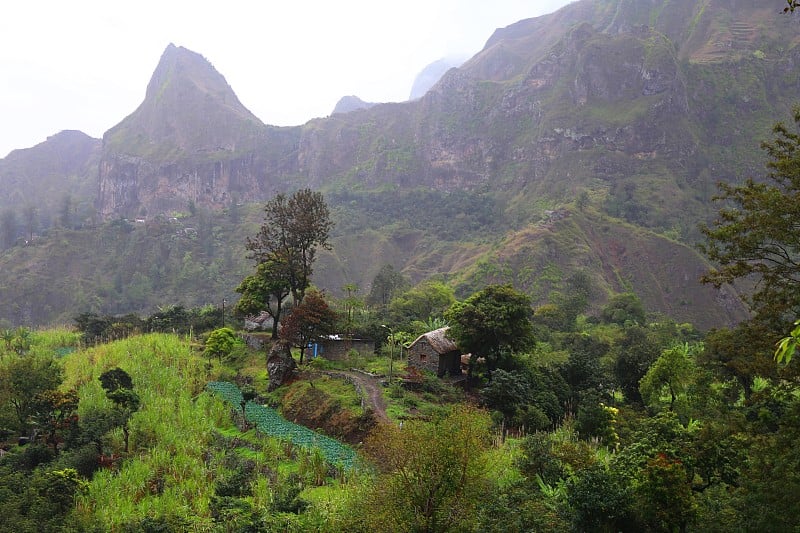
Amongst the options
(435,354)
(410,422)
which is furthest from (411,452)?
(435,354)

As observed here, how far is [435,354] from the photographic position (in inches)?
976

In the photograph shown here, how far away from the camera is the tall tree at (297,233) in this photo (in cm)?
2714

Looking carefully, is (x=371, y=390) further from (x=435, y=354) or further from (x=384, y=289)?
(x=384, y=289)

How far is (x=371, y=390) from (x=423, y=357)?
5.09m

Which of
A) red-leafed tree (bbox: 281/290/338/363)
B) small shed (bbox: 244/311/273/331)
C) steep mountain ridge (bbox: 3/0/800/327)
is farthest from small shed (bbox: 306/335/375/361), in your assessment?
steep mountain ridge (bbox: 3/0/800/327)

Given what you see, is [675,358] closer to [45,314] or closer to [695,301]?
[695,301]

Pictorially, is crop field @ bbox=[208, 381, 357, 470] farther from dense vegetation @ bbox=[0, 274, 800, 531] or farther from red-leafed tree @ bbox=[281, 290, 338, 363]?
red-leafed tree @ bbox=[281, 290, 338, 363]

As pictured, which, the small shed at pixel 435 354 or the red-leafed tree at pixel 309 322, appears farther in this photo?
the small shed at pixel 435 354

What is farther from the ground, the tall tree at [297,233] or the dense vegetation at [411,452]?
the tall tree at [297,233]

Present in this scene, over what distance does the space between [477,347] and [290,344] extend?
9298 millimetres

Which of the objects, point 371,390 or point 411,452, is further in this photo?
point 371,390

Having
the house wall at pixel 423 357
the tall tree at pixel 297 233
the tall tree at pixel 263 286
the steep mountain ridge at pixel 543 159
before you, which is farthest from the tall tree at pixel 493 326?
the steep mountain ridge at pixel 543 159

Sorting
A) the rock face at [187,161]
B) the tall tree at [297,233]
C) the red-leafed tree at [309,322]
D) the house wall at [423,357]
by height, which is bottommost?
the house wall at [423,357]

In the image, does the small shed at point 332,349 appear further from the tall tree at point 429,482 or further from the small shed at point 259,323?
the tall tree at point 429,482
